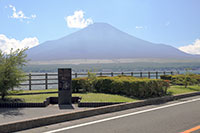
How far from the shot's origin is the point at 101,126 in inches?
251

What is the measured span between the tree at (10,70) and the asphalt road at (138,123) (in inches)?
183

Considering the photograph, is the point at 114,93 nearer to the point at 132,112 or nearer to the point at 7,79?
the point at 132,112

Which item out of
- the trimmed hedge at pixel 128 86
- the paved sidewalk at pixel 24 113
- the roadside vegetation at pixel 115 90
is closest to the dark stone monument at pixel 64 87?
the roadside vegetation at pixel 115 90

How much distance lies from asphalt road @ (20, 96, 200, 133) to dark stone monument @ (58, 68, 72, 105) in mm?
2765

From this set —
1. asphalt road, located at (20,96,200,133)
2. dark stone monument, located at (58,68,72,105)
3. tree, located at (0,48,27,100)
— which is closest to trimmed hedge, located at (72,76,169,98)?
asphalt road, located at (20,96,200,133)

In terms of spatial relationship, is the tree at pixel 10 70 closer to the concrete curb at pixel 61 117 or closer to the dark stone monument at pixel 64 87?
the dark stone monument at pixel 64 87

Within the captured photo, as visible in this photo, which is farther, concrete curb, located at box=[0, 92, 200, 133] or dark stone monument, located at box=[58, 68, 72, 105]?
dark stone monument, located at box=[58, 68, 72, 105]

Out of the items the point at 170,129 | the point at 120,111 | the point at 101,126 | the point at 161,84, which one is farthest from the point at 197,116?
the point at 161,84

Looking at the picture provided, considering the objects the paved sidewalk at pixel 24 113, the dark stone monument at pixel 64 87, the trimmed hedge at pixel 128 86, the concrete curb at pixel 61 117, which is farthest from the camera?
the trimmed hedge at pixel 128 86

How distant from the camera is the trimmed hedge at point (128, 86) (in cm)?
1095

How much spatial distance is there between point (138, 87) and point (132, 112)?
279cm

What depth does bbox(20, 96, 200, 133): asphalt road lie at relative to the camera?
600 centimetres

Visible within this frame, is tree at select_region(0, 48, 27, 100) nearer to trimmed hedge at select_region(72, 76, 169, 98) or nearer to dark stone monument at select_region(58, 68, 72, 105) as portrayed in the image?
dark stone monument at select_region(58, 68, 72, 105)

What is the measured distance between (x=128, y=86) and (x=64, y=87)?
3241 millimetres
